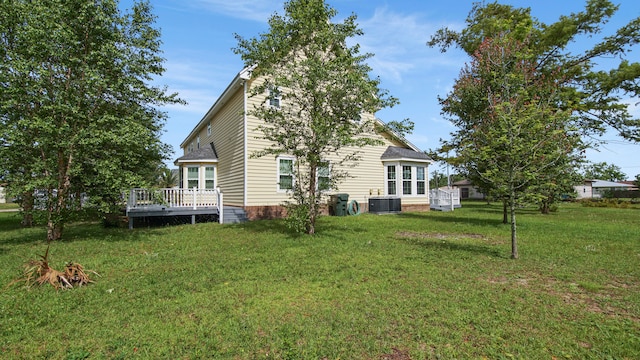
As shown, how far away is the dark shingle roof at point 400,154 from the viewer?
59.6 ft

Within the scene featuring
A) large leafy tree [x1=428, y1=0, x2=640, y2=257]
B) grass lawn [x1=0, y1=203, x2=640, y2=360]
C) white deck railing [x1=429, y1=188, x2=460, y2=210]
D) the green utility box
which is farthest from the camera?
white deck railing [x1=429, y1=188, x2=460, y2=210]

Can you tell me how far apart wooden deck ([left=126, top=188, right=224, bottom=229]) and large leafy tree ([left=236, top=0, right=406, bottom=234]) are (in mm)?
5361

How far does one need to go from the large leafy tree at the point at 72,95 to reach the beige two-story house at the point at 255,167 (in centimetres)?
373

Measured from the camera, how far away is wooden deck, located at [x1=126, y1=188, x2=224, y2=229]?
472 inches

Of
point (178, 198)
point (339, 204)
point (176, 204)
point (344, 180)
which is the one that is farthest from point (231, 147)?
point (339, 204)

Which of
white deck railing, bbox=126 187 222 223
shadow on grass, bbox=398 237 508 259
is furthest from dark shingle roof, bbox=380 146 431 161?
white deck railing, bbox=126 187 222 223

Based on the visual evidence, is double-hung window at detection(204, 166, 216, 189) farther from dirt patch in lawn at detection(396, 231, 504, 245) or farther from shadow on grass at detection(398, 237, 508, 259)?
shadow on grass at detection(398, 237, 508, 259)

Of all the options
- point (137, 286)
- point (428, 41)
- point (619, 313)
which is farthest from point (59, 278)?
point (428, 41)

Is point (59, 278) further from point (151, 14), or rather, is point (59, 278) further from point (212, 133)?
point (212, 133)

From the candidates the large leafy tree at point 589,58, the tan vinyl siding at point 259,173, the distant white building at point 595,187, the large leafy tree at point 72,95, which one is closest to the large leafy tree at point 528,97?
the large leafy tree at point 589,58

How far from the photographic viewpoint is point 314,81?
8.95 metres

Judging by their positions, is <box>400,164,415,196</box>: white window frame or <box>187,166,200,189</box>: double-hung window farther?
<box>400,164,415,196</box>: white window frame

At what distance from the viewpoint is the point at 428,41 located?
1013 inches

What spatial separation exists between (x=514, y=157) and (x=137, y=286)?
7.79 meters
